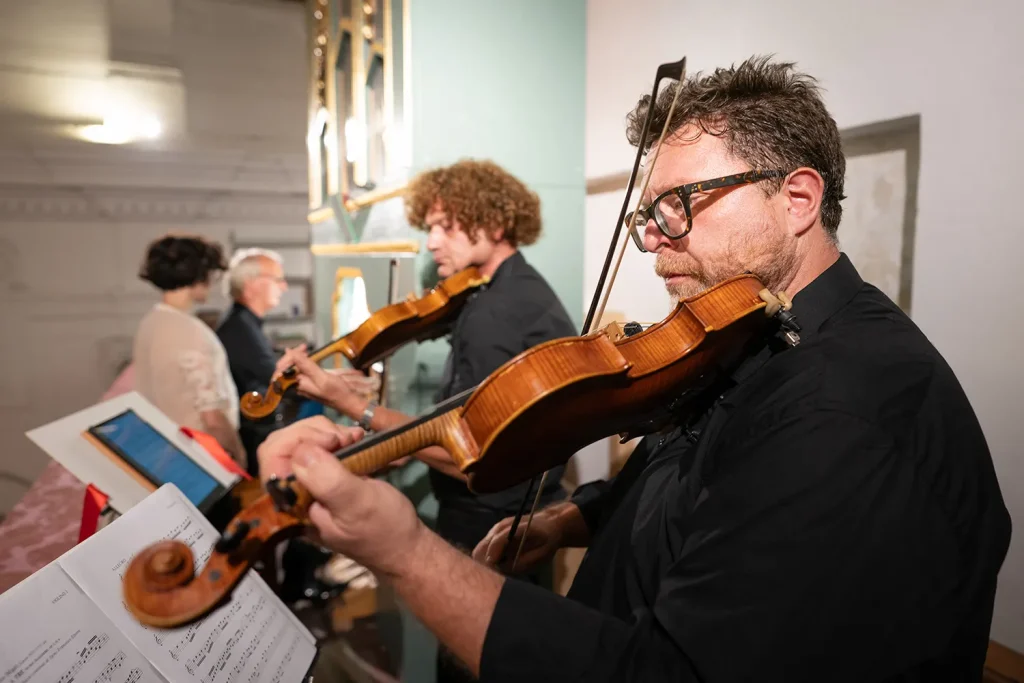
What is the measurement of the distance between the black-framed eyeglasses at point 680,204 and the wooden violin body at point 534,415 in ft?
0.61

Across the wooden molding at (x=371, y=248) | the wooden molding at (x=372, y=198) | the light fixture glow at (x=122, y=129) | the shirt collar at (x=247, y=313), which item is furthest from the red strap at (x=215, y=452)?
the light fixture glow at (x=122, y=129)

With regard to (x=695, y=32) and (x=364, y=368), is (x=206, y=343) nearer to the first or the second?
(x=364, y=368)

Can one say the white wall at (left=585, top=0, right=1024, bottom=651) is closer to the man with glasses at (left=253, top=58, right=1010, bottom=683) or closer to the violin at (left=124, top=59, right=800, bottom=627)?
the man with glasses at (left=253, top=58, right=1010, bottom=683)

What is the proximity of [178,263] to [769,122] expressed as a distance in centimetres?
304

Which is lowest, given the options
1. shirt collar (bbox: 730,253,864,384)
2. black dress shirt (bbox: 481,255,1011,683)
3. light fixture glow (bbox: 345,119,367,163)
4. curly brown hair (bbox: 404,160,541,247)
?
black dress shirt (bbox: 481,255,1011,683)

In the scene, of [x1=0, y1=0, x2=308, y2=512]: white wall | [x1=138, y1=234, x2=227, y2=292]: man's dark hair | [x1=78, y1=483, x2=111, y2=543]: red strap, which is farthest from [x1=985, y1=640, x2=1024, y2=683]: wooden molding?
[x1=0, y1=0, x2=308, y2=512]: white wall

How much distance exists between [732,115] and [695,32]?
3.41 feet

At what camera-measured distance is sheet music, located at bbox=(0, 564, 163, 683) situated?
2.48 feet

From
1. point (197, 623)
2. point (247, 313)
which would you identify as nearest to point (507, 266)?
point (197, 623)

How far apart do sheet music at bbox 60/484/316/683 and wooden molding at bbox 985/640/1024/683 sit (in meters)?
1.38

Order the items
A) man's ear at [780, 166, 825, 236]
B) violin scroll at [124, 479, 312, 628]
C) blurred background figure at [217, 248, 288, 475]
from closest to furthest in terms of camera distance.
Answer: violin scroll at [124, 479, 312, 628], man's ear at [780, 166, 825, 236], blurred background figure at [217, 248, 288, 475]

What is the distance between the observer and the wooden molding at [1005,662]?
3.97 ft

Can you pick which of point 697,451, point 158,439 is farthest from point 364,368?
point 697,451

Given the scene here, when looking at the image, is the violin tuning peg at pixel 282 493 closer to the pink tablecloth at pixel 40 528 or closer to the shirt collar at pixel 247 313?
the pink tablecloth at pixel 40 528
